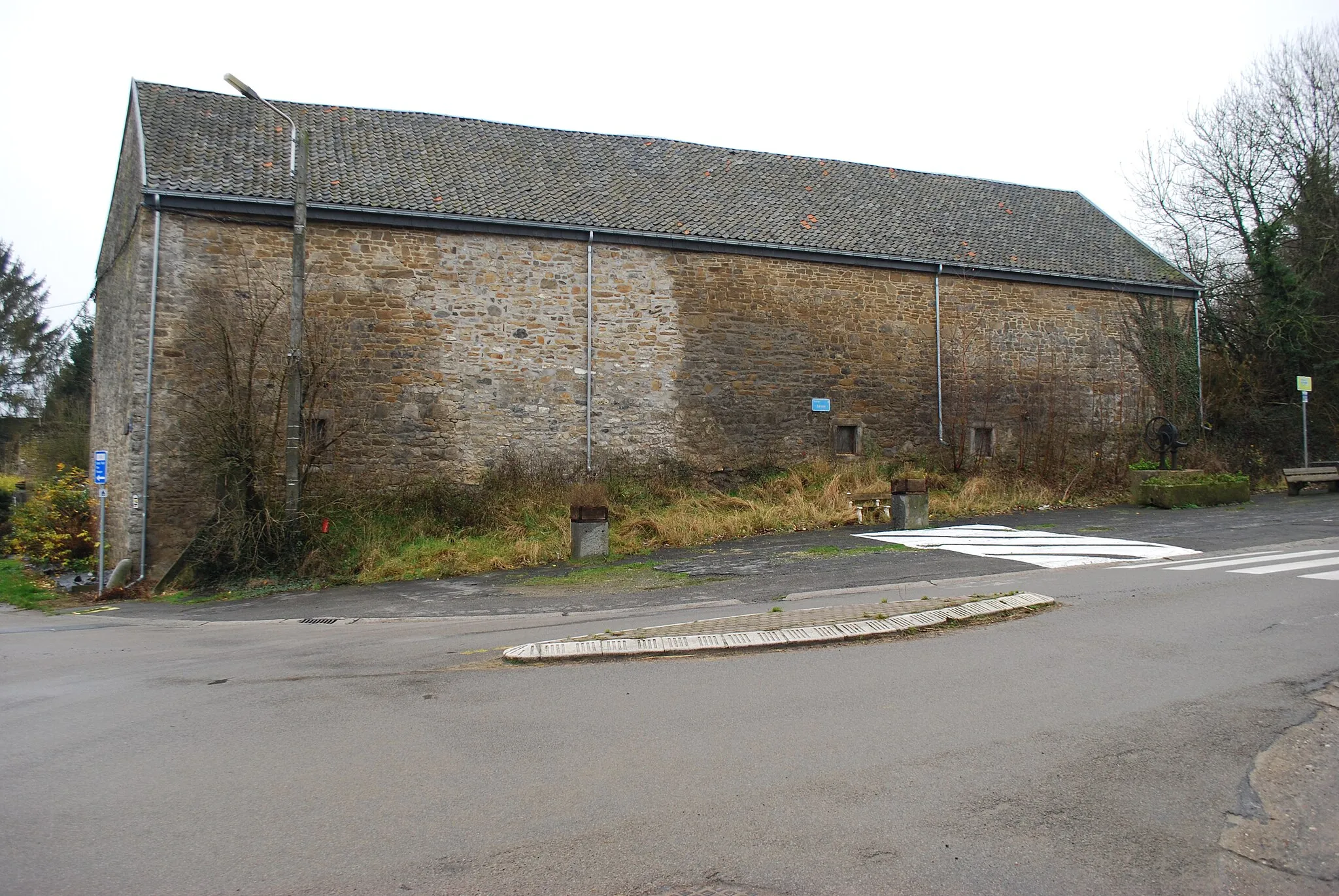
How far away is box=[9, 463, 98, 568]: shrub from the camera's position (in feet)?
64.0

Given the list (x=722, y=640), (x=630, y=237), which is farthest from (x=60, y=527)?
(x=722, y=640)

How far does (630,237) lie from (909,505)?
8.56 m

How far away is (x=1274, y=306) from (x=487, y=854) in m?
30.1

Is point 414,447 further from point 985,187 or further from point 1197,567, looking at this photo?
point 985,187

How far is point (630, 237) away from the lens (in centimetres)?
1994

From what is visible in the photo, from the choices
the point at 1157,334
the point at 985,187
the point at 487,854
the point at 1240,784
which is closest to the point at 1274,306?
the point at 1157,334

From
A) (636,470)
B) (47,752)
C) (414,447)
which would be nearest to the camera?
(47,752)

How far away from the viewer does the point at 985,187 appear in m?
27.0

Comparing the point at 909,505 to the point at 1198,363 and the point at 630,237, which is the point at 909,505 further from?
the point at 1198,363

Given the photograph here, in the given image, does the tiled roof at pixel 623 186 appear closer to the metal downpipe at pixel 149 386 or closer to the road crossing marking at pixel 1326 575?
the metal downpipe at pixel 149 386

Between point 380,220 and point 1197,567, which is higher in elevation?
point 380,220

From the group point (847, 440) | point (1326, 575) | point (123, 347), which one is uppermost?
point (123, 347)

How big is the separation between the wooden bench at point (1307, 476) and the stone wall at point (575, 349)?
5462 mm

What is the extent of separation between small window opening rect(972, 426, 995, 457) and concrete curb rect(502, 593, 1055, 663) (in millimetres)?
16294
